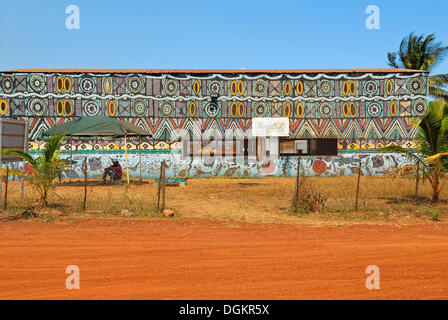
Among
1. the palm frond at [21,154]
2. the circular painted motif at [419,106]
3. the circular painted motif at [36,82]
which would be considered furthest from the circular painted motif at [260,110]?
the palm frond at [21,154]

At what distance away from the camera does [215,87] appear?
19.0 metres

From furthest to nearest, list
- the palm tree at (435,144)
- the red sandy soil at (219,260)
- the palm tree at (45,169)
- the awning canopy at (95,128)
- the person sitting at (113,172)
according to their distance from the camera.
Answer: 1. the person sitting at (113,172)
2. the awning canopy at (95,128)
3. the palm tree at (435,144)
4. the palm tree at (45,169)
5. the red sandy soil at (219,260)

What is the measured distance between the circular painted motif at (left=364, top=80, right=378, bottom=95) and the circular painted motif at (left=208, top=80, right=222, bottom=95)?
25.7ft

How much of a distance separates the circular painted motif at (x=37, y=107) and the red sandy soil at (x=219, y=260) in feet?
40.6

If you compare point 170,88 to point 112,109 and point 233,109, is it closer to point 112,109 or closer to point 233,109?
point 112,109

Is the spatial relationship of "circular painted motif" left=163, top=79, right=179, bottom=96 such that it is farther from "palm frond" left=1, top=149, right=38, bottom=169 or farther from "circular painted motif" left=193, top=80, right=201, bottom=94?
"palm frond" left=1, top=149, right=38, bottom=169

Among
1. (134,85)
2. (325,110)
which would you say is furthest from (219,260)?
(325,110)

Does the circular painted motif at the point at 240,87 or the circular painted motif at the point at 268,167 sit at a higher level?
the circular painted motif at the point at 240,87

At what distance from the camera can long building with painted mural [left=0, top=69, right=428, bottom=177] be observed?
18609 mm

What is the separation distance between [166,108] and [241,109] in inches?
156

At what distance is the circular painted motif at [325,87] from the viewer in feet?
62.6

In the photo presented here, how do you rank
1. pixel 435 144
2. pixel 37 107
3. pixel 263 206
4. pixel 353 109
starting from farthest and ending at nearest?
pixel 353 109 → pixel 37 107 → pixel 435 144 → pixel 263 206

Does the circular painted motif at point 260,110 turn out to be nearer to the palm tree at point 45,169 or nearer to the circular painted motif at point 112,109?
the circular painted motif at point 112,109

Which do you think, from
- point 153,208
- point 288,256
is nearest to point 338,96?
point 153,208
